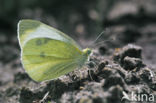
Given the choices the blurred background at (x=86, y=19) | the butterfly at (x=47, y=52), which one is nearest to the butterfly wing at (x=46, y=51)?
the butterfly at (x=47, y=52)

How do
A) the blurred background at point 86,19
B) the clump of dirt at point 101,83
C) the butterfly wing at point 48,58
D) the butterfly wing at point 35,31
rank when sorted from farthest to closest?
the blurred background at point 86,19
the butterfly wing at point 35,31
the butterfly wing at point 48,58
the clump of dirt at point 101,83

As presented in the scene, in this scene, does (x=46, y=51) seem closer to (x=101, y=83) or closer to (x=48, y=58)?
(x=48, y=58)

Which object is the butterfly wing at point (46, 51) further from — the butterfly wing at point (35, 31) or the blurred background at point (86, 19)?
the blurred background at point (86, 19)

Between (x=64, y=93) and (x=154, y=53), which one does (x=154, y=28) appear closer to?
(x=154, y=53)

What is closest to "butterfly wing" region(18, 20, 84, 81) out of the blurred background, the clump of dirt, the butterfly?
the butterfly

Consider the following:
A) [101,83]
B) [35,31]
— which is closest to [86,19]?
[35,31]

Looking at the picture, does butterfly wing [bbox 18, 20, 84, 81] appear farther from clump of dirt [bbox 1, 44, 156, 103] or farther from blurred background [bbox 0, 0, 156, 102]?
blurred background [bbox 0, 0, 156, 102]

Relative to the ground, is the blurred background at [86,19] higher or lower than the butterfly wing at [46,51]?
higher
